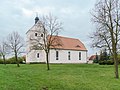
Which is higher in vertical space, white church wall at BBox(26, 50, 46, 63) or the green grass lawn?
white church wall at BBox(26, 50, 46, 63)

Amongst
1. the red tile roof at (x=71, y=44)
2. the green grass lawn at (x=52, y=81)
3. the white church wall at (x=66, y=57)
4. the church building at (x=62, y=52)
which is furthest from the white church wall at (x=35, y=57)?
the green grass lawn at (x=52, y=81)

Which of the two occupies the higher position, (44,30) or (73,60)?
(44,30)

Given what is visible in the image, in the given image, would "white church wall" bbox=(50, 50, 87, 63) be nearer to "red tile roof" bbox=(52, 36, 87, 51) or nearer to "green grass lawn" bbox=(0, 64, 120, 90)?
"red tile roof" bbox=(52, 36, 87, 51)

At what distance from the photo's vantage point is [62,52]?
69.2m

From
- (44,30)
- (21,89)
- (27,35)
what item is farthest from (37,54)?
(21,89)

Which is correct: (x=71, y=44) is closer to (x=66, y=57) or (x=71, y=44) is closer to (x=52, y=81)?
(x=66, y=57)

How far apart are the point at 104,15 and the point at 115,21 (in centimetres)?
120

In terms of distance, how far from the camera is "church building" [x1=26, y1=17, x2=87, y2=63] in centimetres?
6556

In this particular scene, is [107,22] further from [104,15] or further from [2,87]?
[2,87]

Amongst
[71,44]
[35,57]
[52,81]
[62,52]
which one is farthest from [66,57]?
[52,81]

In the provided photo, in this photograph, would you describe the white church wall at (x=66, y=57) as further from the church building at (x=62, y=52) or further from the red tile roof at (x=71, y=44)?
the red tile roof at (x=71, y=44)

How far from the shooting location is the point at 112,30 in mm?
21641

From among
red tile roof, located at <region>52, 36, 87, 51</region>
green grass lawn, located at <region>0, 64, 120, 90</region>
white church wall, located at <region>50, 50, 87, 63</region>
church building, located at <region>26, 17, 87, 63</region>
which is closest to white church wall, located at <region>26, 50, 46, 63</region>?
church building, located at <region>26, 17, 87, 63</region>

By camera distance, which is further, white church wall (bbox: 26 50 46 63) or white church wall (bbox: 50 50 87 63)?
white church wall (bbox: 50 50 87 63)
